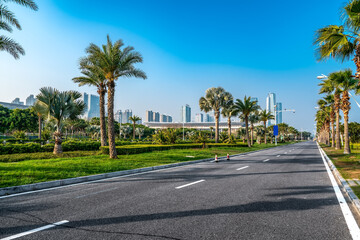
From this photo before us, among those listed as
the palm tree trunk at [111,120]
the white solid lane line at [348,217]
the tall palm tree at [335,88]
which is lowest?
the white solid lane line at [348,217]

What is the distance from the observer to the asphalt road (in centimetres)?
360

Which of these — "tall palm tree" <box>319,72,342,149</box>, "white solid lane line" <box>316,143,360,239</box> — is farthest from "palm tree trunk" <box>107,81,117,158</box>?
"tall palm tree" <box>319,72,342,149</box>

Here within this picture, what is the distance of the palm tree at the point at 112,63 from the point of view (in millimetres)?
15789

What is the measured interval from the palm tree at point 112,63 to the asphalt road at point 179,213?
939 cm

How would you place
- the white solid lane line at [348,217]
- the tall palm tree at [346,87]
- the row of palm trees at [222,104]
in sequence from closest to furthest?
the white solid lane line at [348,217], the tall palm tree at [346,87], the row of palm trees at [222,104]

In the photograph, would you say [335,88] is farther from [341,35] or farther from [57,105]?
[57,105]

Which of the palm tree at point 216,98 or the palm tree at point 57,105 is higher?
the palm tree at point 216,98

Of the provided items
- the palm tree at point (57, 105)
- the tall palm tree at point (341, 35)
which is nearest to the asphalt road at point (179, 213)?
the tall palm tree at point (341, 35)

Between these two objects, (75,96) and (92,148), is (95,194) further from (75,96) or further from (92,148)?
(92,148)

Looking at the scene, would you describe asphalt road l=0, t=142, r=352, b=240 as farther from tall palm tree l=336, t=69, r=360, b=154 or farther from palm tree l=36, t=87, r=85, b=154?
tall palm tree l=336, t=69, r=360, b=154

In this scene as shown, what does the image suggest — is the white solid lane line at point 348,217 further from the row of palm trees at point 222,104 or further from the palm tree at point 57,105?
the row of palm trees at point 222,104

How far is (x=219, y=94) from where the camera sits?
129 feet

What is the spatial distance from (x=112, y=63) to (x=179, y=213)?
13588 mm

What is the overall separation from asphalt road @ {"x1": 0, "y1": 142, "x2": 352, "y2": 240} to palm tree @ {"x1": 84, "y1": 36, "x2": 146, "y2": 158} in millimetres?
9389
